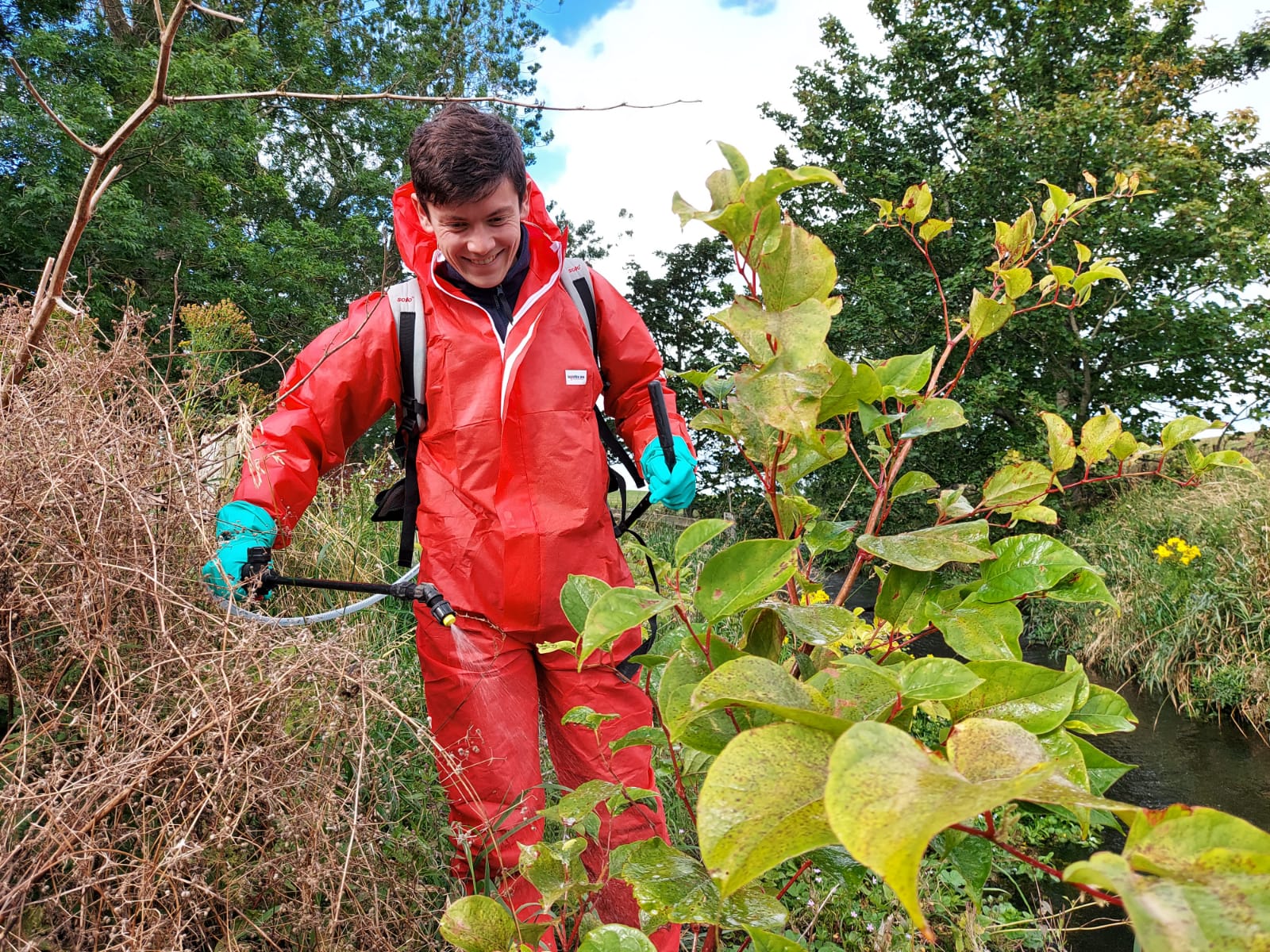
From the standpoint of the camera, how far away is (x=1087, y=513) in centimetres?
1010

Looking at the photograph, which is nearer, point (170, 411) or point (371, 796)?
point (371, 796)

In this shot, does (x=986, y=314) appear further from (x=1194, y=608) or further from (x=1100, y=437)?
(x=1194, y=608)

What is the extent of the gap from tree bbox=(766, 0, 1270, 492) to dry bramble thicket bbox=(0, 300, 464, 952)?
10.2m

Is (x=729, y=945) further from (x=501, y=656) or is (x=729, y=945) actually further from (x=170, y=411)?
(x=170, y=411)

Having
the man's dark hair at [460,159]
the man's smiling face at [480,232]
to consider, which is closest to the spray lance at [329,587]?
the man's smiling face at [480,232]

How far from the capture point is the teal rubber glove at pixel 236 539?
1506 mm

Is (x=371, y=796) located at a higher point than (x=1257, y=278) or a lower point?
lower

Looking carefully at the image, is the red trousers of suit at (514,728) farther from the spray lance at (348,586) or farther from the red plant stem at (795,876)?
the red plant stem at (795,876)

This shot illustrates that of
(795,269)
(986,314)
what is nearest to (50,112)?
(795,269)

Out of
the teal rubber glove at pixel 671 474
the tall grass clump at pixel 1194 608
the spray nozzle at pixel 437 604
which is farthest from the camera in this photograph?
the tall grass clump at pixel 1194 608

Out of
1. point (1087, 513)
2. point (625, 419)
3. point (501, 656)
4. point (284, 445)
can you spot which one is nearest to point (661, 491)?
point (625, 419)

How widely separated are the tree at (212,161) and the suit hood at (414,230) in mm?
5787

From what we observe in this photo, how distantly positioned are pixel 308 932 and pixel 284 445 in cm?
108

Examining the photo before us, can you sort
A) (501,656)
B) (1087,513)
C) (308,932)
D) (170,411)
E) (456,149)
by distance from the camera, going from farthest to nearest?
(1087,513) → (501,656) → (456,149) → (170,411) → (308,932)
